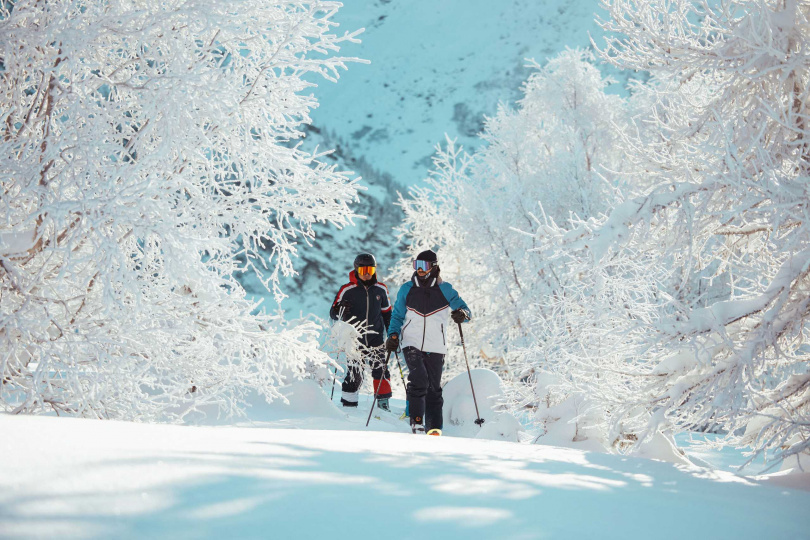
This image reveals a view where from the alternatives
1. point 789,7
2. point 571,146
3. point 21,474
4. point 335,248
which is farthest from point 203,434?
point 335,248

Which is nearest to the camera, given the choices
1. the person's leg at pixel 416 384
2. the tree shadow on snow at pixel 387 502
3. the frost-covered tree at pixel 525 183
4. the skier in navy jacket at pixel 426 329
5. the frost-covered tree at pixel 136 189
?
the tree shadow on snow at pixel 387 502

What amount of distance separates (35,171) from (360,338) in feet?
16.4

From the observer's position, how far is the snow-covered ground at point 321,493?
107 cm

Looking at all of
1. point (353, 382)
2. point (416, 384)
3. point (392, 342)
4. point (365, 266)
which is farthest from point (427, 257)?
point (353, 382)

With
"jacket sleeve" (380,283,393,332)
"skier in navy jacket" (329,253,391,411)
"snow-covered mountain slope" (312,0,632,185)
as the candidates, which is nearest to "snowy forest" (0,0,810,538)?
"skier in navy jacket" (329,253,391,411)

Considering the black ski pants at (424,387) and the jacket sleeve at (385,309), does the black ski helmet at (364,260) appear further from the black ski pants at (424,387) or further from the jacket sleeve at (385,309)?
the black ski pants at (424,387)

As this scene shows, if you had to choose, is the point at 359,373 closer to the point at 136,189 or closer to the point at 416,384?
the point at 416,384

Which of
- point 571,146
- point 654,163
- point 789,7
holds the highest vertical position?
point 571,146

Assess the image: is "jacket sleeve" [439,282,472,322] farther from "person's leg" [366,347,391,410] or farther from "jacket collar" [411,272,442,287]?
"person's leg" [366,347,391,410]

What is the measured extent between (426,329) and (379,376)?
2316 millimetres

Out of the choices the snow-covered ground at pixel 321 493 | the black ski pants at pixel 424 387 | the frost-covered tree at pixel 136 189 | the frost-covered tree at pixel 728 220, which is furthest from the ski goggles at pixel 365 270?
the snow-covered ground at pixel 321 493

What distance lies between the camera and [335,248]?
32.2m

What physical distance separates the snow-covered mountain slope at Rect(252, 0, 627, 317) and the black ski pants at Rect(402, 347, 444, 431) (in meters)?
32.2

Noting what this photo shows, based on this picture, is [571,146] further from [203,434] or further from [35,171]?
[203,434]
